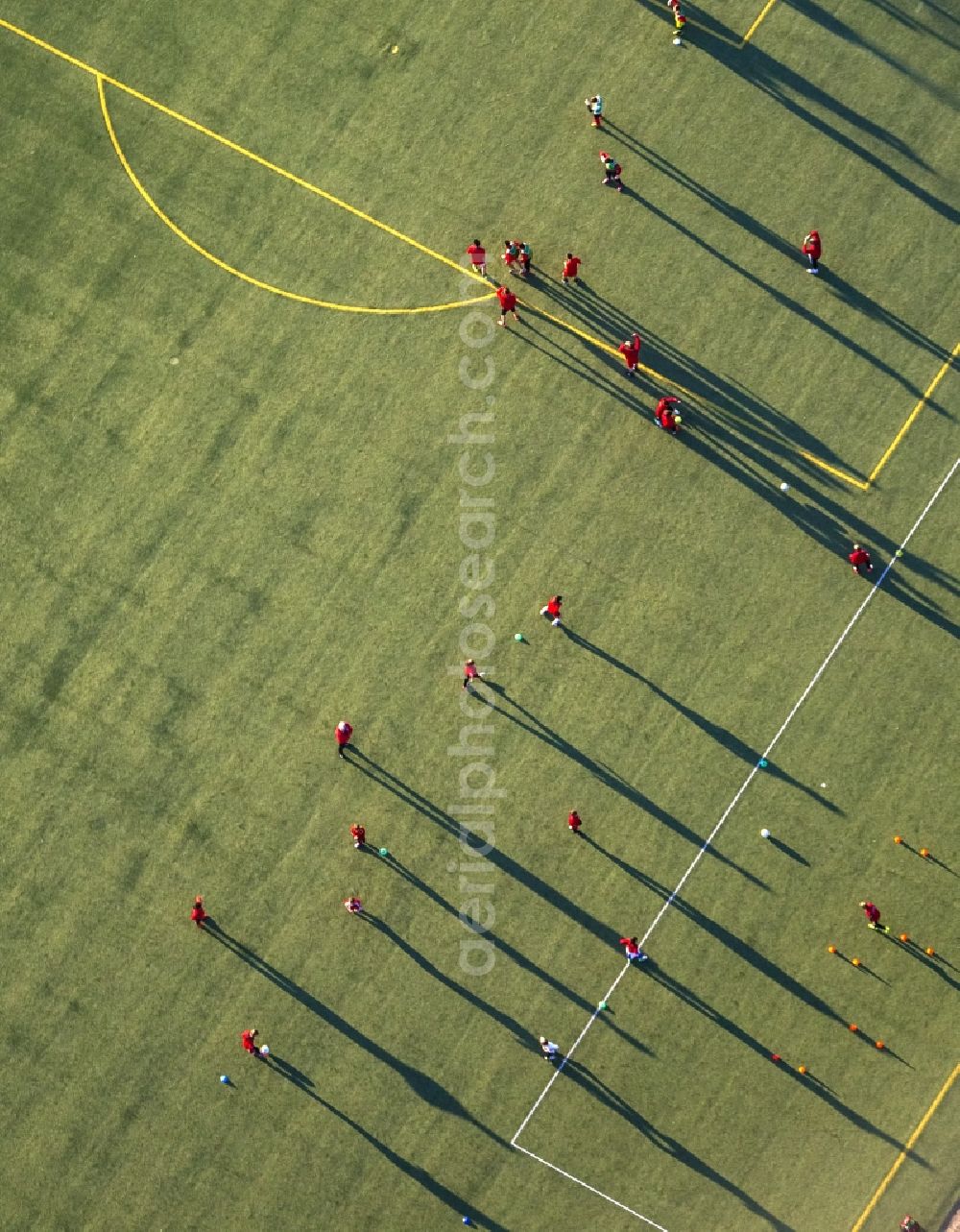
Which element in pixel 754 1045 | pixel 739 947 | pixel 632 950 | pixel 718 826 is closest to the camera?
pixel 754 1045

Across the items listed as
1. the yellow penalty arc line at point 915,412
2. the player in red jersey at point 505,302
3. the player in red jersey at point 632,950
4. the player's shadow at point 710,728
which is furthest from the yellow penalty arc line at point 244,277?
the player in red jersey at point 632,950

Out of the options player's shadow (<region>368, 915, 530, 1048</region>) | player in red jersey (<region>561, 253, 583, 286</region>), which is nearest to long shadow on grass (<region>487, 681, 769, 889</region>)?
→ player's shadow (<region>368, 915, 530, 1048</region>)

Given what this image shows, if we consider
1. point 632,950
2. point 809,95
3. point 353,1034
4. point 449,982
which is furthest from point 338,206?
point 353,1034

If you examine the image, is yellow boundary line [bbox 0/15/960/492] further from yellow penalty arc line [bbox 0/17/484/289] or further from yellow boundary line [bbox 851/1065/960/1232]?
yellow boundary line [bbox 851/1065/960/1232]

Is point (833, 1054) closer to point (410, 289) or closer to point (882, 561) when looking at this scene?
point (882, 561)

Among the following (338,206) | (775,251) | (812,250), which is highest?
(812,250)

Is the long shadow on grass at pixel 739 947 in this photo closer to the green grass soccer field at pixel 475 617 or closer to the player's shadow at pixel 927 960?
the green grass soccer field at pixel 475 617

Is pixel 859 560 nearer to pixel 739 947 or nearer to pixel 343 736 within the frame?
pixel 739 947

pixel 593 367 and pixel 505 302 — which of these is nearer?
pixel 505 302
